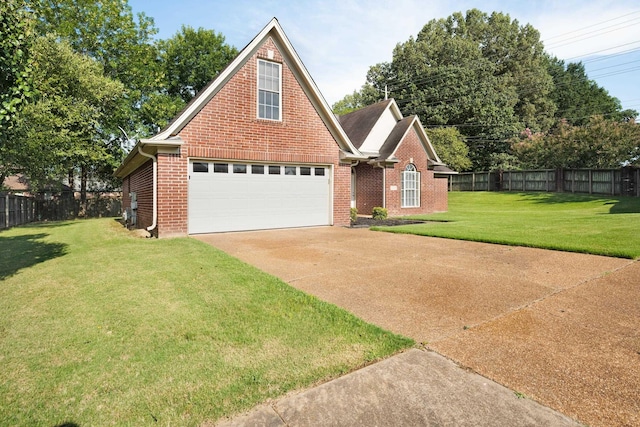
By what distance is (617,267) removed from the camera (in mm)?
5902

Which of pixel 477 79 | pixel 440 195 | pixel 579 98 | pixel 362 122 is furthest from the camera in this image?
pixel 579 98

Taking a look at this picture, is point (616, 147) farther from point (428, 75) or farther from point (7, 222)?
point (7, 222)

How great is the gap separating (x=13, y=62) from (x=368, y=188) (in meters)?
15.7

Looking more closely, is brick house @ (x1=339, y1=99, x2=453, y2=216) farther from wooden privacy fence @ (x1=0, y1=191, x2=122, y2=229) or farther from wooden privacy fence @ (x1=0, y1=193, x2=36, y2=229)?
wooden privacy fence @ (x1=0, y1=191, x2=122, y2=229)

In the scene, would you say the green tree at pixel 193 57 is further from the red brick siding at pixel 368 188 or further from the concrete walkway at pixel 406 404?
the concrete walkway at pixel 406 404

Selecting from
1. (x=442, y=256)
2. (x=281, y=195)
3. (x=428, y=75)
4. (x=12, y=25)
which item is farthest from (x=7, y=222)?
(x=428, y=75)

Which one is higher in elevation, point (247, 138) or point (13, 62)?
point (247, 138)

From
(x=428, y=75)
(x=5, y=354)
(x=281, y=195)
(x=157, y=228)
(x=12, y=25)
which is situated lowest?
(x=5, y=354)

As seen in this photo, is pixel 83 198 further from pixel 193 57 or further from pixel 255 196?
pixel 255 196

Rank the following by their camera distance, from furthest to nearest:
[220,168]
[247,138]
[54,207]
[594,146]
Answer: [594,146] < [54,207] < [247,138] < [220,168]

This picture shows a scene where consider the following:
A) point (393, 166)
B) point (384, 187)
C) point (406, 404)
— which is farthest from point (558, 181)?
point (406, 404)

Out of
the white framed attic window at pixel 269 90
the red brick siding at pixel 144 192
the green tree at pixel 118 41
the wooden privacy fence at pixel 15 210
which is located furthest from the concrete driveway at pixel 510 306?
the green tree at pixel 118 41

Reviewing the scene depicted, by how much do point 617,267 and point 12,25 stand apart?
9.95 m

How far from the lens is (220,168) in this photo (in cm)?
1088
